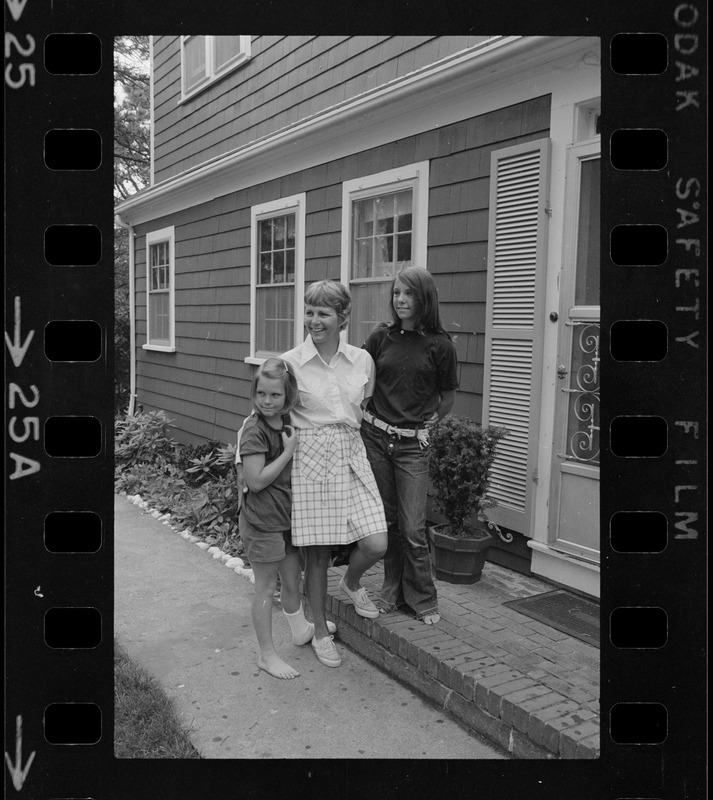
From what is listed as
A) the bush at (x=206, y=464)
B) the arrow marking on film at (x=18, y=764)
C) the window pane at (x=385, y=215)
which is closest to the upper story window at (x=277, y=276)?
the window pane at (x=385, y=215)

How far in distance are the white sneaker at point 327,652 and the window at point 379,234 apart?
2442mm

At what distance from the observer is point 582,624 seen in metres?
3.24

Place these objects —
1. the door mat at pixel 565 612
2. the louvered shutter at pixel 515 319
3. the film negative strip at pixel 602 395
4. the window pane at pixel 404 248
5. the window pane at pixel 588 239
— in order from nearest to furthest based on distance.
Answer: the film negative strip at pixel 602 395, the door mat at pixel 565 612, the window pane at pixel 588 239, the louvered shutter at pixel 515 319, the window pane at pixel 404 248

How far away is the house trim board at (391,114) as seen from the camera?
3.53 metres

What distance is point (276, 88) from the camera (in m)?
4.96

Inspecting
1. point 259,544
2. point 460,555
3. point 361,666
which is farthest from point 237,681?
point 460,555

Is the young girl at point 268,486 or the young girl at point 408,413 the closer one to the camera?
the young girl at point 268,486

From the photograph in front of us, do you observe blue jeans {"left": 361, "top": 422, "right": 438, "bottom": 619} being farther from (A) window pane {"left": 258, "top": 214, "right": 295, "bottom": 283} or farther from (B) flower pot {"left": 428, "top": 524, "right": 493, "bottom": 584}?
(A) window pane {"left": 258, "top": 214, "right": 295, "bottom": 283}

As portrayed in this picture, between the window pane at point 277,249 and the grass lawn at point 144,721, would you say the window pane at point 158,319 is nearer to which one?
the window pane at point 277,249

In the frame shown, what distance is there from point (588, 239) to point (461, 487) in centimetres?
144

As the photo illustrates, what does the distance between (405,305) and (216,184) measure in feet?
11.5

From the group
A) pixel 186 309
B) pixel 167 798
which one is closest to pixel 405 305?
pixel 167 798

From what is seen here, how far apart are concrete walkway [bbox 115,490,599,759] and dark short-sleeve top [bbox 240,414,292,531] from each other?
21.3 inches
